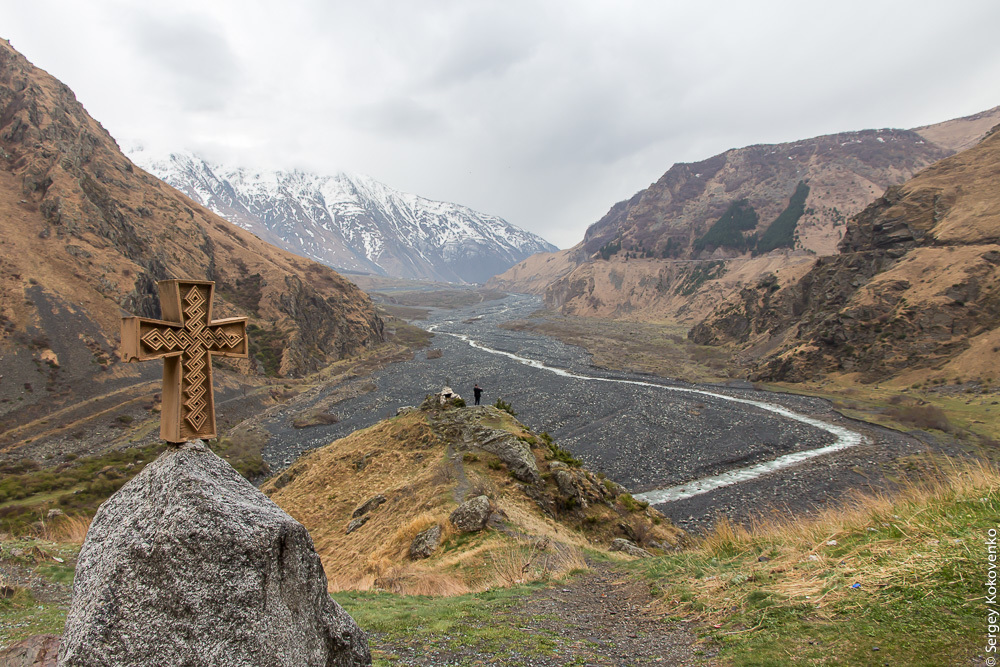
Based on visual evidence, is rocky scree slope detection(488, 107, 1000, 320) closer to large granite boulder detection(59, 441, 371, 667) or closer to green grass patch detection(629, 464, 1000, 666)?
green grass patch detection(629, 464, 1000, 666)

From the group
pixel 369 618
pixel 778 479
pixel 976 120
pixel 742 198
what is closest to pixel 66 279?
pixel 369 618

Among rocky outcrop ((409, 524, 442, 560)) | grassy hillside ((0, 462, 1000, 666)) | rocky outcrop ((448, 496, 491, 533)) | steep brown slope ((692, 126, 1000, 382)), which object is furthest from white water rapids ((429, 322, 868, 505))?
grassy hillside ((0, 462, 1000, 666))

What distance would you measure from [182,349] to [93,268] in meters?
55.8

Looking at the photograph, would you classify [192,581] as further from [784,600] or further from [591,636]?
[784,600]

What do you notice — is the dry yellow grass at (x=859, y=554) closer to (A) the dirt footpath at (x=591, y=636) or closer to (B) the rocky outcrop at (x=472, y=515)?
(A) the dirt footpath at (x=591, y=636)

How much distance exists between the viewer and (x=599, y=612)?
6887 mm

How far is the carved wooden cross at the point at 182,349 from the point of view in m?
3.73

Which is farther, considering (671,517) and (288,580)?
(671,517)

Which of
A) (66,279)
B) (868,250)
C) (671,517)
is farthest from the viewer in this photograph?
(868,250)

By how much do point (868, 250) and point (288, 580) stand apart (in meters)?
69.3

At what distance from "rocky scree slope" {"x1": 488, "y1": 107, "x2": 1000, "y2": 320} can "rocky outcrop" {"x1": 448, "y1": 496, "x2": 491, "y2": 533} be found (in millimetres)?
101590

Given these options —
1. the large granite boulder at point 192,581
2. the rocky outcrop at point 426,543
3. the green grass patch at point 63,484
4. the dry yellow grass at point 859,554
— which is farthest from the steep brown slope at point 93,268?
the dry yellow grass at point 859,554

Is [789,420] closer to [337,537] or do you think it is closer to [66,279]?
[337,537]

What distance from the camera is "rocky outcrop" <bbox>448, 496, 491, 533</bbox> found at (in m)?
11.9
